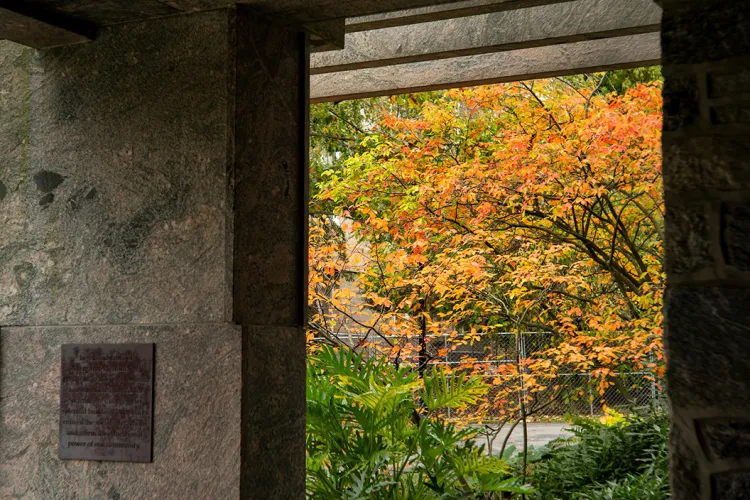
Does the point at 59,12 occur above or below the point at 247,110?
above

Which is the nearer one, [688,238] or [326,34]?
[688,238]

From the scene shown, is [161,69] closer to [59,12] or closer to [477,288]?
[59,12]

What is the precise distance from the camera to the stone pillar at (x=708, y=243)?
2.27 m

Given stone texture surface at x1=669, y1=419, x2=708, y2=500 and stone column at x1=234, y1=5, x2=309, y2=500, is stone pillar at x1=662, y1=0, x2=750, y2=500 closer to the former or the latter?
stone texture surface at x1=669, y1=419, x2=708, y2=500

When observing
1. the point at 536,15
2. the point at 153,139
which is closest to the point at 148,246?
the point at 153,139

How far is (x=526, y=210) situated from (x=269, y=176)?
15.1ft

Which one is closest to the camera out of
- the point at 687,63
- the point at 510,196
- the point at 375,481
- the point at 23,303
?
the point at 687,63

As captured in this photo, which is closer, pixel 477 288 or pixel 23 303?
pixel 23 303

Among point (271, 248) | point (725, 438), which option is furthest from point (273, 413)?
point (725, 438)

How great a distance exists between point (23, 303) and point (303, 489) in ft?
4.34

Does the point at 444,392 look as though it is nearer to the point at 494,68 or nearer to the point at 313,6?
the point at 494,68

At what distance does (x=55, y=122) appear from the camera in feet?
10.6

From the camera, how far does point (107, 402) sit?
301 cm

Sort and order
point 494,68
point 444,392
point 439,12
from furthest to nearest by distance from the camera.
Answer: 1. point 494,68
2. point 444,392
3. point 439,12
